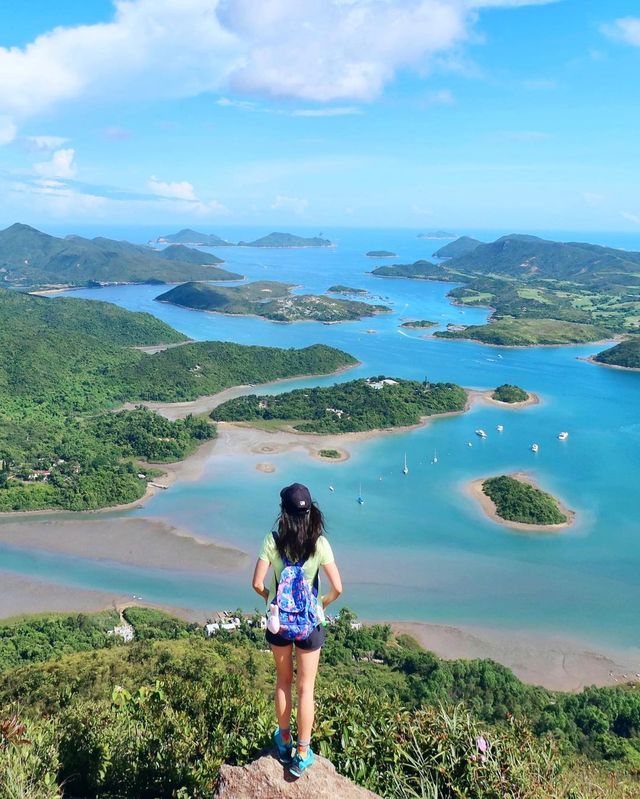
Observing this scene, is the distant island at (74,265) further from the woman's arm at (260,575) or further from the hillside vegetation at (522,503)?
the woman's arm at (260,575)

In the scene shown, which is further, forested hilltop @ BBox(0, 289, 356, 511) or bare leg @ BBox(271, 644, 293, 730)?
forested hilltop @ BBox(0, 289, 356, 511)

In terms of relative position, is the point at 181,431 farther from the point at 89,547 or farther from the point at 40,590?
the point at 40,590

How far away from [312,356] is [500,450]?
78.7 feet

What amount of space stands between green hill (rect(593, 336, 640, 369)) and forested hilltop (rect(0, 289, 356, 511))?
25349 mm

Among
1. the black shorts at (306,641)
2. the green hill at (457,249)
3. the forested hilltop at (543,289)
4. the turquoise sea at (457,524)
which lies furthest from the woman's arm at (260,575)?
the green hill at (457,249)

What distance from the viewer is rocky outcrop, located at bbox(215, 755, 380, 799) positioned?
4164 millimetres

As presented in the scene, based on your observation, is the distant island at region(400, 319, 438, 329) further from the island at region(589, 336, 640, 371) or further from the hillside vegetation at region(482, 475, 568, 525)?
the hillside vegetation at region(482, 475, 568, 525)

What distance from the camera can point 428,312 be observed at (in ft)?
287

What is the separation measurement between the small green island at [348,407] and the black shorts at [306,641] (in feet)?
115

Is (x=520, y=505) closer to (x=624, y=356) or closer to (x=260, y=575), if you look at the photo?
(x=260, y=575)

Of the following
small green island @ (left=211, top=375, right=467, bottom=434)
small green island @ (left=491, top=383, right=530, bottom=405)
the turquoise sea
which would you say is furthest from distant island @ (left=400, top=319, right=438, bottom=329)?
small green island @ (left=211, top=375, right=467, bottom=434)

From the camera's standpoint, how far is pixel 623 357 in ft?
194

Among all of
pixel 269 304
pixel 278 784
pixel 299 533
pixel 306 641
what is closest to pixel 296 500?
pixel 299 533

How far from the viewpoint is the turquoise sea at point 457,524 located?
21.8 metres
